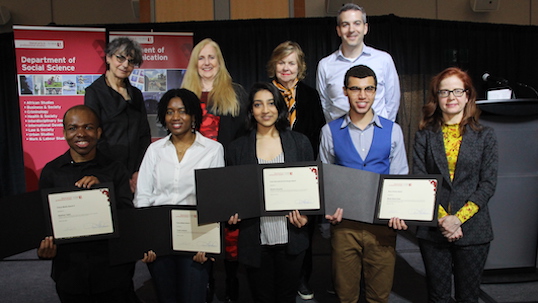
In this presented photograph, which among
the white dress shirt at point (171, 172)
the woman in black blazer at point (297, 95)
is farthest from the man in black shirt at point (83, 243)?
the woman in black blazer at point (297, 95)

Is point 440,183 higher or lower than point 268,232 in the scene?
higher

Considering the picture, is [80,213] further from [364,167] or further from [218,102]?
[364,167]

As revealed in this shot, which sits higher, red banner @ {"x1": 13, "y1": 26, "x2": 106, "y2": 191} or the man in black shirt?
red banner @ {"x1": 13, "y1": 26, "x2": 106, "y2": 191}

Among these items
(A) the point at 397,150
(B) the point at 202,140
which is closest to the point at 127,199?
(B) the point at 202,140

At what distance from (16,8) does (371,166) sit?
7300 mm

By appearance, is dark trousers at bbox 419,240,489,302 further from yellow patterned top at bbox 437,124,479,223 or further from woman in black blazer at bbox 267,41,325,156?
woman in black blazer at bbox 267,41,325,156

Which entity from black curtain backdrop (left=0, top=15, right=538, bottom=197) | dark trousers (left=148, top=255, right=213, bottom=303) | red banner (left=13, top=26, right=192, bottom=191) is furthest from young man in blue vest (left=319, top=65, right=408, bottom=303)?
black curtain backdrop (left=0, top=15, right=538, bottom=197)

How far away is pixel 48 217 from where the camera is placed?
1.79 m

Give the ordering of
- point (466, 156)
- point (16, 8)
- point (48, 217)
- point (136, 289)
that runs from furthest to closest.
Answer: point (16, 8), point (136, 289), point (466, 156), point (48, 217)

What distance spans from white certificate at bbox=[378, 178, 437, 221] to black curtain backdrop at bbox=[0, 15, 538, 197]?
4.18m

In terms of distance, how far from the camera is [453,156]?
1976 mm

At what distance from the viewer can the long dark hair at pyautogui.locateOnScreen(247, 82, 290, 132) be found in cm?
204

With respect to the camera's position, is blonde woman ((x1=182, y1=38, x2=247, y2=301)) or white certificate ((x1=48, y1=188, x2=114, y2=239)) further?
blonde woman ((x1=182, y1=38, x2=247, y2=301))

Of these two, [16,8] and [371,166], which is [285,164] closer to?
[371,166]
